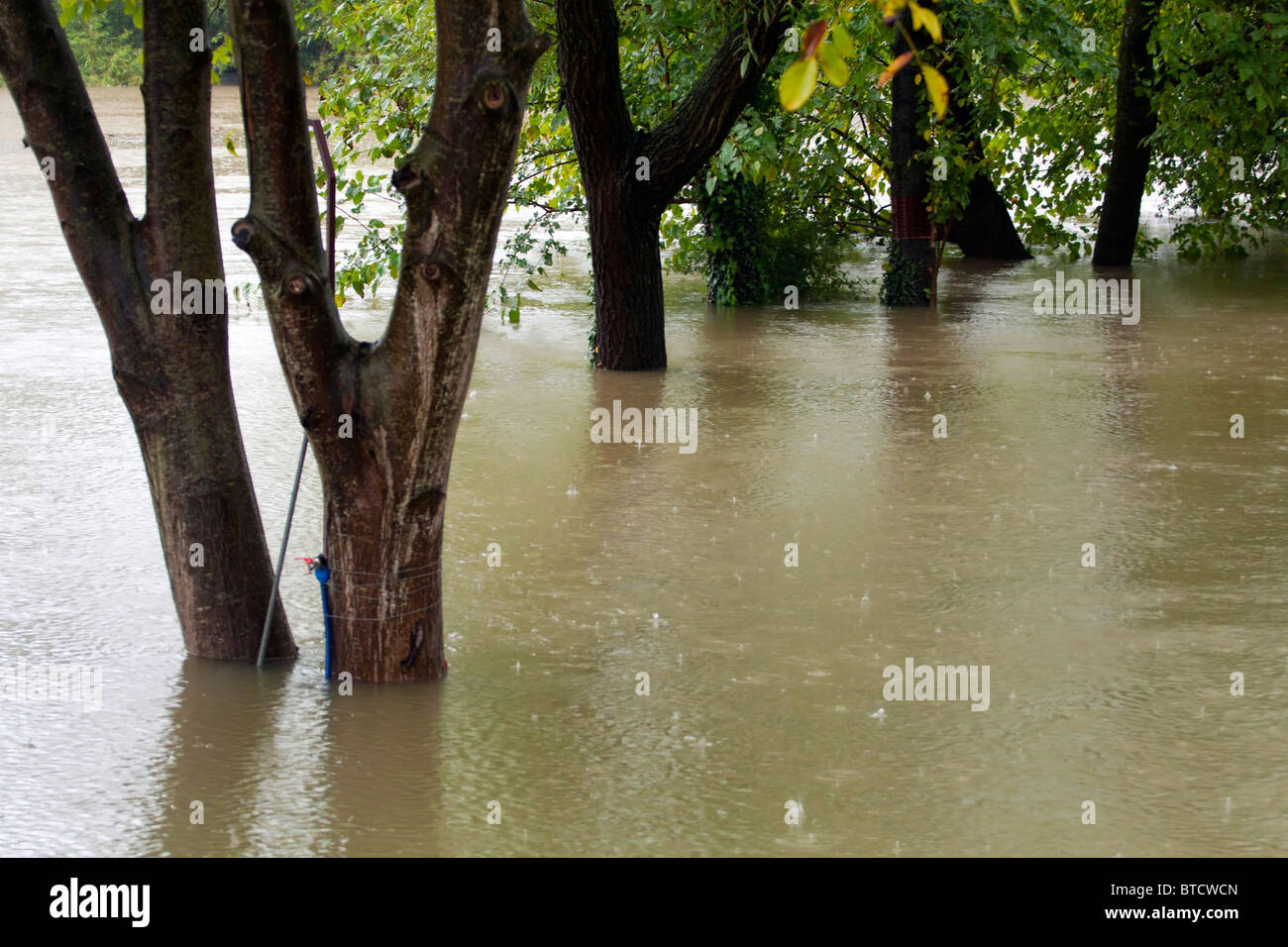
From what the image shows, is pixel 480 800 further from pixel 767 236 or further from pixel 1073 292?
pixel 1073 292

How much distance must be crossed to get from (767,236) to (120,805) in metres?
12.1

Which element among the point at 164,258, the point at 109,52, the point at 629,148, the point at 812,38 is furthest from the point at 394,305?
the point at 109,52

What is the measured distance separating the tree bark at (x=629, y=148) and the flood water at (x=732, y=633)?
0.61 metres

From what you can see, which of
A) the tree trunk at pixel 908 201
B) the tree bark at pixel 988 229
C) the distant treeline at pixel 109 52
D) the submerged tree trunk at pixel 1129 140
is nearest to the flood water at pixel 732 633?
the tree trunk at pixel 908 201

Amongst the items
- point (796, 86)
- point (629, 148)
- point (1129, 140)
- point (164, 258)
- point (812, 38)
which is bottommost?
point (164, 258)

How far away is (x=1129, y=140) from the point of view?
17.7 m

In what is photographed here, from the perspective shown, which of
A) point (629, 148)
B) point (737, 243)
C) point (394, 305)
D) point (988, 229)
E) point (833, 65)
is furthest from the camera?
point (988, 229)

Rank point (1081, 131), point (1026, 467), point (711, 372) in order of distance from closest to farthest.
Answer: point (1026, 467) → point (711, 372) → point (1081, 131)

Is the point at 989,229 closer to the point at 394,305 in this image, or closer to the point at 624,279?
the point at 624,279

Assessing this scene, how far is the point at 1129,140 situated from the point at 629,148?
324 inches

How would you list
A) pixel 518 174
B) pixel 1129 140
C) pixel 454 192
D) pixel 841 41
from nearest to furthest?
pixel 841 41
pixel 454 192
pixel 518 174
pixel 1129 140

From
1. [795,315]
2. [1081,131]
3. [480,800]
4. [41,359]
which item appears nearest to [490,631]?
[480,800]

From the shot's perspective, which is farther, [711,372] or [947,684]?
[711,372]

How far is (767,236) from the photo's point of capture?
16.1 meters
